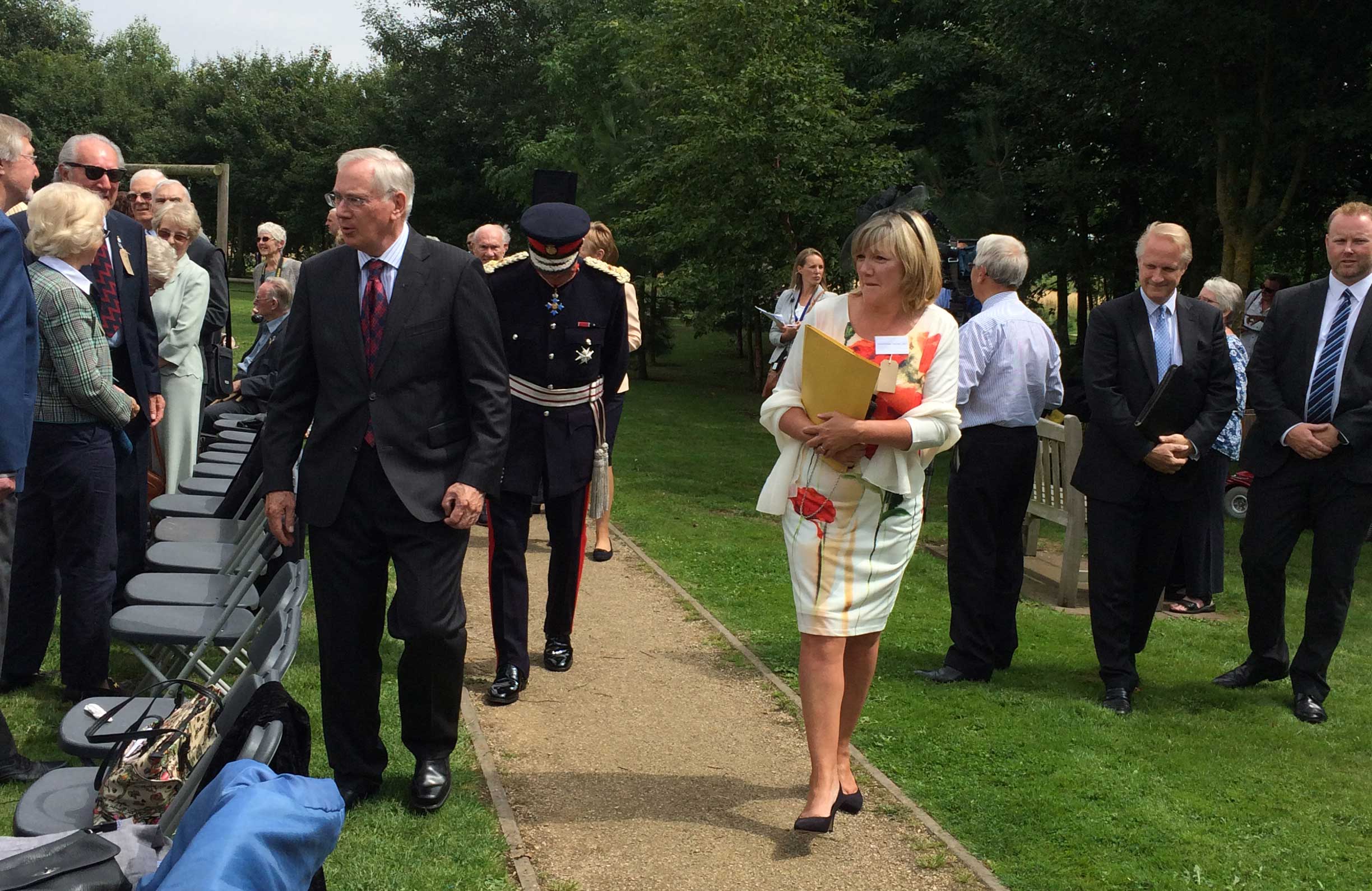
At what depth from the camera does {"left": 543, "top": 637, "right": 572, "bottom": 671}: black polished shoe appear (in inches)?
255

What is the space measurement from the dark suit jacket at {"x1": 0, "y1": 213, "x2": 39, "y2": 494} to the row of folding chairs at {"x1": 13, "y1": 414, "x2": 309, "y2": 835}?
87 cm

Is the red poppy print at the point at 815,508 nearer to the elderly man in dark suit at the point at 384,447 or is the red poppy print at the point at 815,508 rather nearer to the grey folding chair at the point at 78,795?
the elderly man in dark suit at the point at 384,447

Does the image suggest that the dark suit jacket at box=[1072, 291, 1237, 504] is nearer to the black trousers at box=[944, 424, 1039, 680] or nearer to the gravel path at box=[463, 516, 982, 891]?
the black trousers at box=[944, 424, 1039, 680]

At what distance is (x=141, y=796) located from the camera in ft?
11.6

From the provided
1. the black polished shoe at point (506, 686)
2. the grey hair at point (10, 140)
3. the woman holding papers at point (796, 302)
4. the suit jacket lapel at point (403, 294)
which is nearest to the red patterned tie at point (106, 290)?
the grey hair at point (10, 140)

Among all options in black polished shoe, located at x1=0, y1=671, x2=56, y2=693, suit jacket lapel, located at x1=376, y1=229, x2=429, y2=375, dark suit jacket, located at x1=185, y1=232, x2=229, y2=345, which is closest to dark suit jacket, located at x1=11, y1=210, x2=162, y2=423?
black polished shoe, located at x1=0, y1=671, x2=56, y2=693

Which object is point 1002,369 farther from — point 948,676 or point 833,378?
point 833,378

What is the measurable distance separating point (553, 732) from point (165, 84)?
66431 mm

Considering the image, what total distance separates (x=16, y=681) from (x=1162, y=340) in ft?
17.7

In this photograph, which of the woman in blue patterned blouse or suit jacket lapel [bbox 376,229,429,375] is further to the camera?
the woman in blue patterned blouse

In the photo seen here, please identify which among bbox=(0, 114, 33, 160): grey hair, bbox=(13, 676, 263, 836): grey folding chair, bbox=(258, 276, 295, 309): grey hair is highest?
bbox=(0, 114, 33, 160): grey hair

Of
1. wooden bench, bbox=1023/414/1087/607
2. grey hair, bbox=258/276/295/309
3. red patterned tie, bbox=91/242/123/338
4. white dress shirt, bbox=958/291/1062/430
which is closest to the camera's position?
red patterned tie, bbox=91/242/123/338

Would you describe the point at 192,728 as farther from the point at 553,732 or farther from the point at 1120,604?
the point at 1120,604

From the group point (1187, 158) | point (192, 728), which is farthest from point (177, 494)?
point (1187, 158)
